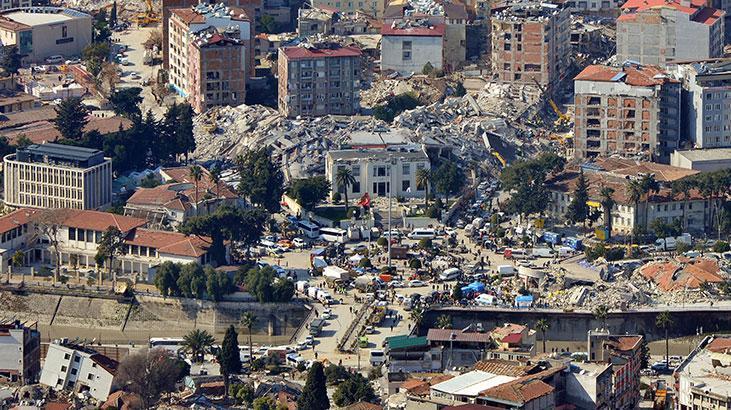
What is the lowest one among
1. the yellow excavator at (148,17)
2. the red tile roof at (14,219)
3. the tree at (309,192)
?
the red tile roof at (14,219)

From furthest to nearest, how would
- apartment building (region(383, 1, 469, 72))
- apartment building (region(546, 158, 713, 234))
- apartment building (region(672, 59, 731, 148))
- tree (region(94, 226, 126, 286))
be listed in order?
apartment building (region(383, 1, 469, 72))
apartment building (region(672, 59, 731, 148))
apartment building (region(546, 158, 713, 234))
tree (region(94, 226, 126, 286))

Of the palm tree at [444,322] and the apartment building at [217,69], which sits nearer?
the palm tree at [444,322]

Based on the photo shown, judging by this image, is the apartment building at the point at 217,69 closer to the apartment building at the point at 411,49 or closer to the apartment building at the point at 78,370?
the apartment building at the point at 411,49

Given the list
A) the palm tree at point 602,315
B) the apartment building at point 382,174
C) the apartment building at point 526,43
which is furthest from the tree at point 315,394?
the apartment building at point 526,43

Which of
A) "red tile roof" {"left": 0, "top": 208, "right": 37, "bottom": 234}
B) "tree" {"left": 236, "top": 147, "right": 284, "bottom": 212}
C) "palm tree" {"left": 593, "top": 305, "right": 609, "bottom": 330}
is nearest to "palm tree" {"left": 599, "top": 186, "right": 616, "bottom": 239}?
"palm tree" {"left": 593, "top": 305, "right": 609, "bottom": 330}

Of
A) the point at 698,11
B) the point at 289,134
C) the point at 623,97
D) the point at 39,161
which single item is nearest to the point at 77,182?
the point at 39,161

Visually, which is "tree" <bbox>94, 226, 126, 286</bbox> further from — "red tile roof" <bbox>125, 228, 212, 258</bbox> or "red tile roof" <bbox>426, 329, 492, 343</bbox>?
"red tile roof" <bbox>426, 329, 492, 343</bbox>
